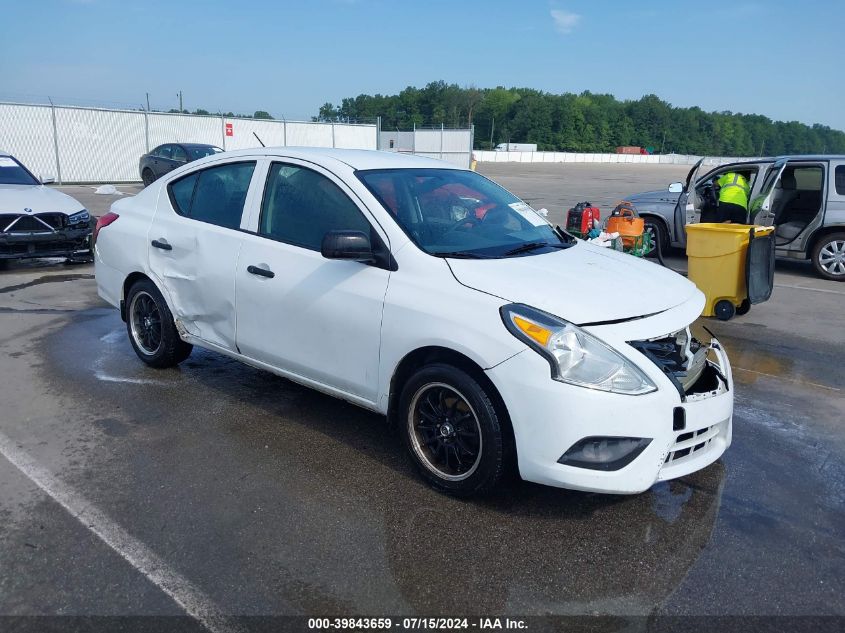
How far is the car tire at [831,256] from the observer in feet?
33.0

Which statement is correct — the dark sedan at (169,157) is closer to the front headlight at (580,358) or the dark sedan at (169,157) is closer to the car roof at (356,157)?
the car roof at (356,157)

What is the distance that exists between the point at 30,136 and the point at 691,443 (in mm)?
28252

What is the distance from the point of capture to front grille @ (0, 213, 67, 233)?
30.1 feet

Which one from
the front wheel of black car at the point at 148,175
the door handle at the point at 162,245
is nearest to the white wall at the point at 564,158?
the front wheel of black car at the point at 148,175

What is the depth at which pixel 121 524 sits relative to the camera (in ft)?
10.9

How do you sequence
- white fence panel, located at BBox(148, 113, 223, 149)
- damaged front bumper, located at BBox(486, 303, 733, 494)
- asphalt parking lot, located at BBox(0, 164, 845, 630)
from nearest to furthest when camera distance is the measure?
1. asphalt parking lot, located at BBox(0, 164, 845, 630)
2. damaged front bumper, located at BBox(486, 303, 733, 494)
3. white fence panel, located at BBox(148, 113, 223, 149)

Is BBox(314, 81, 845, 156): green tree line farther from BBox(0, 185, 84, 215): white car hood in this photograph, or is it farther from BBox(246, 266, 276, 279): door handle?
BBox(246, 266, 276, 279): door handle

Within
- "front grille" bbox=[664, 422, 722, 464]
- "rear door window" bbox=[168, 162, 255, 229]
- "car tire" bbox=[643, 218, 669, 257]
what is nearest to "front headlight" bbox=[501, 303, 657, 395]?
"front grille" bbox=[664, 422, 722, 464]

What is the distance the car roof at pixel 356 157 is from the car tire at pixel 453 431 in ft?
4.98

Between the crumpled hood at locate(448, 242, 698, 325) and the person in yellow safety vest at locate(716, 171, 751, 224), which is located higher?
the person in yellow safety vest at locate(716, 171, 751, 224)

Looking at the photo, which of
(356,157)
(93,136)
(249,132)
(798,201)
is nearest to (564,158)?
(249,132)

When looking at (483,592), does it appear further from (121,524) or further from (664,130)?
(664,130)

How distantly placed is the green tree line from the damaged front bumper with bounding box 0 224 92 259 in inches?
4070

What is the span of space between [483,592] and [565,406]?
2.80ft
